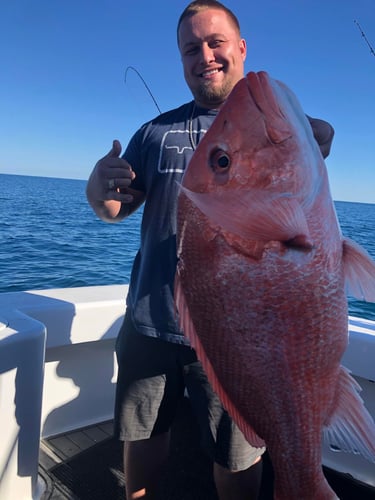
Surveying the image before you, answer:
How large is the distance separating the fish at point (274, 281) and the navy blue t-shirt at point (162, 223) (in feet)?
1.88

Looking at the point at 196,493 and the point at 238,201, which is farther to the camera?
the point at 196,493

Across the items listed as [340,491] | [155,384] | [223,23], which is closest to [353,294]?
[155,384]

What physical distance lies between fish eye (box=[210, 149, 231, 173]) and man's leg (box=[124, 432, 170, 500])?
1.38 meters

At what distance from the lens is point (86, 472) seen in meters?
2.69

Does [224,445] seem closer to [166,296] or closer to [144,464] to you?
[144,464]

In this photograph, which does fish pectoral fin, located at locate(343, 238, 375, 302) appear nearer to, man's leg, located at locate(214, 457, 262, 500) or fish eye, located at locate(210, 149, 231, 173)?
fish eye, located at locate(210, 149, 231, 173)

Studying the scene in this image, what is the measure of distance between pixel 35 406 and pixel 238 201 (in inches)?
62.4

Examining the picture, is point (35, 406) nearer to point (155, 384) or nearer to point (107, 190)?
point (155, 384)

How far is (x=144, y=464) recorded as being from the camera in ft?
6.36

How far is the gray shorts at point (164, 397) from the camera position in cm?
174

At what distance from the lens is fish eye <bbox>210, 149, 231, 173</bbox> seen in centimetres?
113

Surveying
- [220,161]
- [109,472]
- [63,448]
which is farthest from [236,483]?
[63,448]

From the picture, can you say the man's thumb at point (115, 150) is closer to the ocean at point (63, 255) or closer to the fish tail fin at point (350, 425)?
the fish tail fin at point (350, 425)

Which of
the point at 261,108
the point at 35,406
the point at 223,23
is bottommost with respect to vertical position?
the point at 35,406
